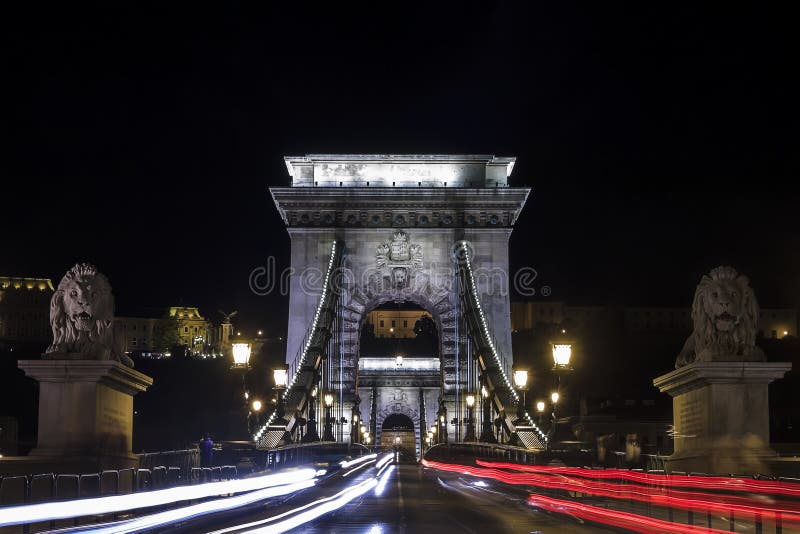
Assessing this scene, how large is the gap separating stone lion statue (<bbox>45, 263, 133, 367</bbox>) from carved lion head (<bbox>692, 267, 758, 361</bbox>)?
992 cm

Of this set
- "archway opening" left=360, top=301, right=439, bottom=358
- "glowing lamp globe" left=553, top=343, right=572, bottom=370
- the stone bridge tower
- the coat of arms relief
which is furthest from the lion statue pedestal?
"archway opening" left=360, top=301, right=439, bottom=358

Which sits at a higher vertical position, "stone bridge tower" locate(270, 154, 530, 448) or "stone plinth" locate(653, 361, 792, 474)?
"stone bridge tower" locate(270, 154, 530, 448)

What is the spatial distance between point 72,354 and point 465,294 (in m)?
44.0

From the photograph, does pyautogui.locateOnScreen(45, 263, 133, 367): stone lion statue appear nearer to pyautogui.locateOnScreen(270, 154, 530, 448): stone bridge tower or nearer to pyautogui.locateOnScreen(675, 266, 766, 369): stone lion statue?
pyautogui.locateOnScreen(675, 266, 766, 369): stone lion statue

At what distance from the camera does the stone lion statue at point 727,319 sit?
798 inches

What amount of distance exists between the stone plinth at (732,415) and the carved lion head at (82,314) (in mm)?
9738

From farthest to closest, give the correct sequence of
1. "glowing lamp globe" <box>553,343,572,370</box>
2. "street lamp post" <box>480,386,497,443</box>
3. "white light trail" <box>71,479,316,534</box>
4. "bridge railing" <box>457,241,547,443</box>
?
1. "street lamp post" <box>480,386,497,443</box>
2. "bridge railing" <box>457,241,547,443</box>
3. "glowing lamp globe" <box>553,343,572,370</box>
4. "white light trail" <box>71,479,316,534</box>

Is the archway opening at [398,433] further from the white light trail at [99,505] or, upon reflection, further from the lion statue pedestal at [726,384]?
the white light trail at [99,505]

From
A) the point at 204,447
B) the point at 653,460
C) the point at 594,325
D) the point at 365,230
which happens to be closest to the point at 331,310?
the point at 365,230

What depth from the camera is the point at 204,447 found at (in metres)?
26.0

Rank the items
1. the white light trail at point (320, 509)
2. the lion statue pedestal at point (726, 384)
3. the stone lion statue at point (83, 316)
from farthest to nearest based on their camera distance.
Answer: the lion statue pedestal at point (726, 384), the stone lion statue at point (83, 316), the white light trail at point (320, 509)

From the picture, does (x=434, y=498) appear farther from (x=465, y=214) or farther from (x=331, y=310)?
(x=465, y=214)

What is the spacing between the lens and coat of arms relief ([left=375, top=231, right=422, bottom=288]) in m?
63.9

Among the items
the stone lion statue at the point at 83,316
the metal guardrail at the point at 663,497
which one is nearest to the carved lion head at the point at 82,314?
the stone lion statue at the point at 83,316
